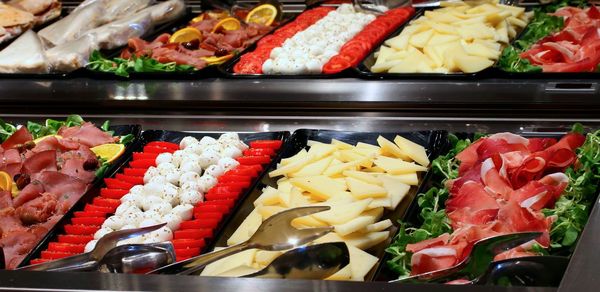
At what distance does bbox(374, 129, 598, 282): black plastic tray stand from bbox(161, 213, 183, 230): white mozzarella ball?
644 millimetres

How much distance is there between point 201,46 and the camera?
371cm

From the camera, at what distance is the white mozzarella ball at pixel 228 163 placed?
105 inches

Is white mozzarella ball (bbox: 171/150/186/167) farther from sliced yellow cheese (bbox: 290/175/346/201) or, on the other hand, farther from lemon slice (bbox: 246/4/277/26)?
lemon slice (bbox: 246/4/277/26)

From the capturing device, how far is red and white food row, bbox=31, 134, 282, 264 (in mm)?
2277

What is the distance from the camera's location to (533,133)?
8.72 ft

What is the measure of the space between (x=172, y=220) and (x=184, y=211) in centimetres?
7

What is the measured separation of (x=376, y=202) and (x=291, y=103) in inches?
32.9

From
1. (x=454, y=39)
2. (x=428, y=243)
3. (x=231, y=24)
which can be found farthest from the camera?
(x=231, y=24)

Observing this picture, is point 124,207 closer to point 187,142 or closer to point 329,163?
point 187,142

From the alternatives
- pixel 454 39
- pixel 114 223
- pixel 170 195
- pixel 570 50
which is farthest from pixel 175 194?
pixel 570 50

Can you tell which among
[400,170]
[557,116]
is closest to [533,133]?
[557,116]

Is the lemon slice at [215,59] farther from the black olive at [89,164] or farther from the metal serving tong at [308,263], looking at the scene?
the metal serving tong at [308,263]

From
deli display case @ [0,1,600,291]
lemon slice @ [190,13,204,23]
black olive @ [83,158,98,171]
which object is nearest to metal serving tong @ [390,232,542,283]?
deli display case @ [0,1,600,291]

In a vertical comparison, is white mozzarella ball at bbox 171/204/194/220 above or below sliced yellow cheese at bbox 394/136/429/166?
below
